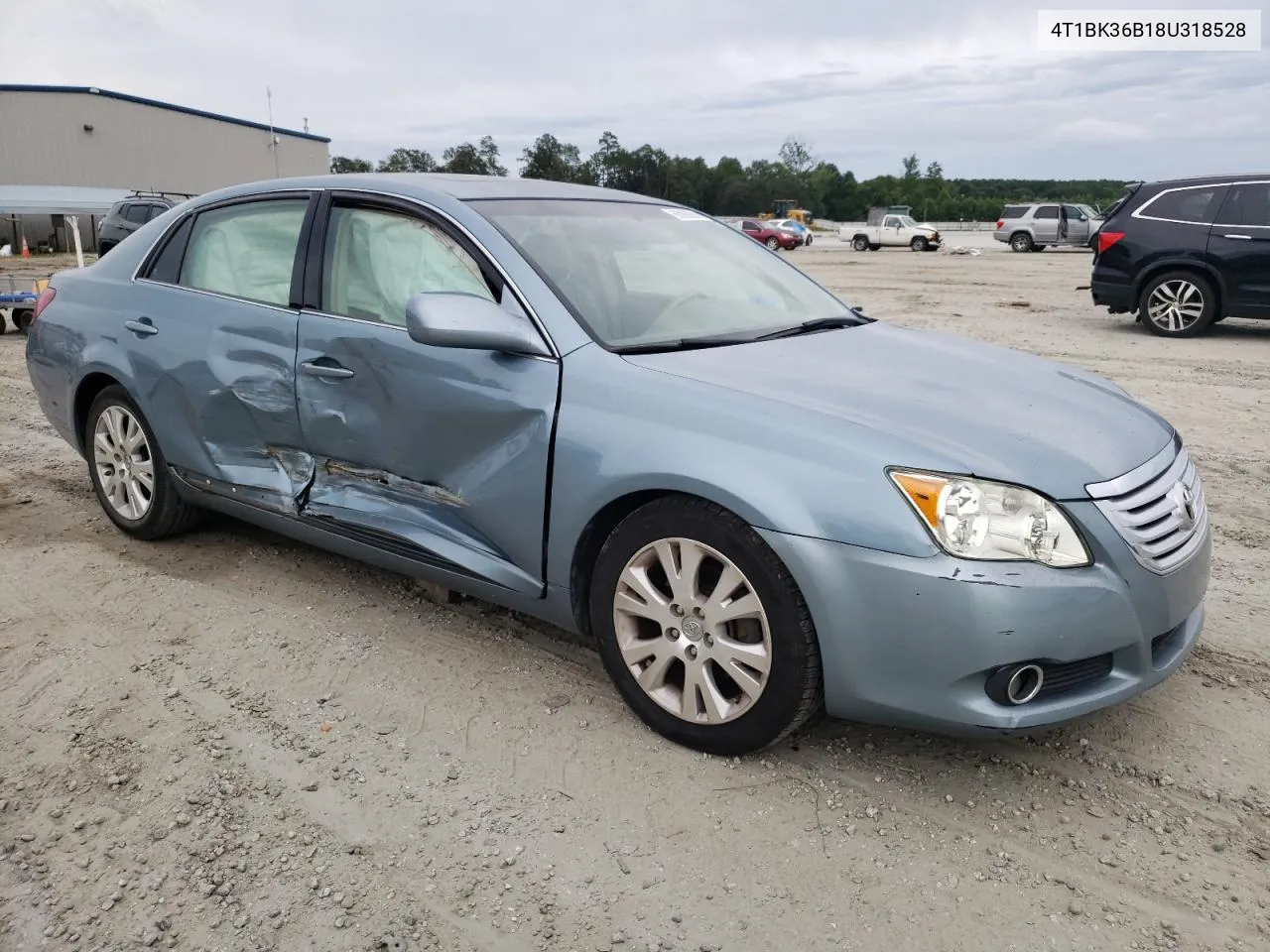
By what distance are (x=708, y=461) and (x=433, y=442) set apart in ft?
3.45

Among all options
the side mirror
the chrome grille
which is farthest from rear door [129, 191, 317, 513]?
the chrome grille

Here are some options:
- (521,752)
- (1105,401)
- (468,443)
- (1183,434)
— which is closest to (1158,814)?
(1105,401)

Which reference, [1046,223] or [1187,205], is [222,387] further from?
[1046,223]

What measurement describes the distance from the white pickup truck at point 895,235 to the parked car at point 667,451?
36102 mm

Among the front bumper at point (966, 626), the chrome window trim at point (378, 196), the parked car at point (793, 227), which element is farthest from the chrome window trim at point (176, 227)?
the parked car at point (793, 227)

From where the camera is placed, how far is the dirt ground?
7.46 ft

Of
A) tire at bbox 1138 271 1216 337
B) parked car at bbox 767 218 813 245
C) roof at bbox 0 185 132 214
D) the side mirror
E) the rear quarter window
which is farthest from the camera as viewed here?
parked car at bbox 767 218 813 245

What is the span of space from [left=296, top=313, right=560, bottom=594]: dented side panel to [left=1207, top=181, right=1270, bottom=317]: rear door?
32.9ft

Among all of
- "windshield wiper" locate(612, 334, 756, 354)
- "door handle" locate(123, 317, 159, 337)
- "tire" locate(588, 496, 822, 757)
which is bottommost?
"tire" locate(588, 496, 822, 757)

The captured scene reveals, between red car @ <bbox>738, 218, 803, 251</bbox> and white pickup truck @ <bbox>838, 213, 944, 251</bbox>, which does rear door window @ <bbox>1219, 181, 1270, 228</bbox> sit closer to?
white pickup truck @ <bbox>838, 213, 944, 251</bbox>

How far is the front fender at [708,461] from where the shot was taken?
2520 millimetres

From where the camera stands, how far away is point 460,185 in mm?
3740

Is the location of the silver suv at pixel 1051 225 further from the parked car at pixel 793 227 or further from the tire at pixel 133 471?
the tire at pixel 133 471

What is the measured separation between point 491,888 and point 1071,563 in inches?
62.9
